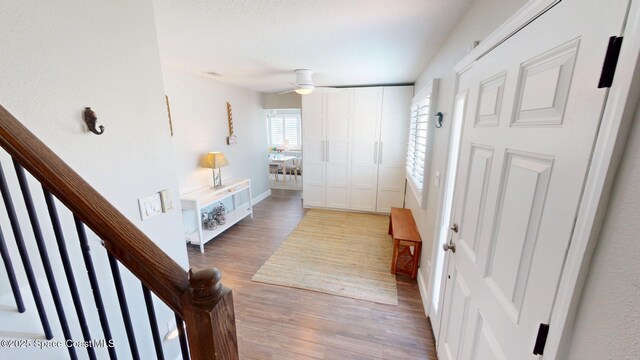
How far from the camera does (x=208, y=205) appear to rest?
3527 millimetres

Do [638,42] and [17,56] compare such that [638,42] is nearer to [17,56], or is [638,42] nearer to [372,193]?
[17,56]

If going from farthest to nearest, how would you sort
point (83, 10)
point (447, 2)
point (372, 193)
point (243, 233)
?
point (372, 193) < point (243, 233) < point (447, 2) < point (83, 10)

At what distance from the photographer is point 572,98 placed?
0.61 metres

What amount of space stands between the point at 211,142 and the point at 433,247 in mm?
3507

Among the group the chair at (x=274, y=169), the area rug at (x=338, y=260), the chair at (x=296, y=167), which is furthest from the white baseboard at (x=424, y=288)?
the chair at (x=274, y=169)

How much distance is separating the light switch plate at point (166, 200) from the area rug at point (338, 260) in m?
1.48

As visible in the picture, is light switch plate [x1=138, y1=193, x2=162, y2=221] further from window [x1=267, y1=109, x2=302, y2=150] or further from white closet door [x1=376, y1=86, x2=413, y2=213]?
window [x1=267, y1=109, x2=302, y2=150]

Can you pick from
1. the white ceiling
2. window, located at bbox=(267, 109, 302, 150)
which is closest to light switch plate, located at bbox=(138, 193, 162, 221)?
the white ceiling

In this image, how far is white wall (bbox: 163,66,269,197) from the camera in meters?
3.20

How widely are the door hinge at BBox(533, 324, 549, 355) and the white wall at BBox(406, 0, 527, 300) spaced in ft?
3.60

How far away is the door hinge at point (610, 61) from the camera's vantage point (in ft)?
1.60

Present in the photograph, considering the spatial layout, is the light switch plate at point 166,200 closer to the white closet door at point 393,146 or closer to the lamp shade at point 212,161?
the lamp shade at point 212,161

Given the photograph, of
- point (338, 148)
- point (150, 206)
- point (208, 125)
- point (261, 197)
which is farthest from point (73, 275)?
point (261, 197)

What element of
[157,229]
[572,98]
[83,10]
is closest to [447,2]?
[572,98]
